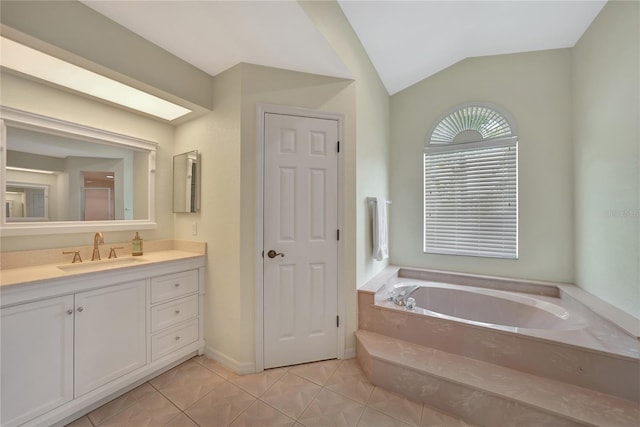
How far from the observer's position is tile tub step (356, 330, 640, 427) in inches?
52.2

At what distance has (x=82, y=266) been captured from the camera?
5.80ft

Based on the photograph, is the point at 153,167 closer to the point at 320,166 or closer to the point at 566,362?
the point at 320,166

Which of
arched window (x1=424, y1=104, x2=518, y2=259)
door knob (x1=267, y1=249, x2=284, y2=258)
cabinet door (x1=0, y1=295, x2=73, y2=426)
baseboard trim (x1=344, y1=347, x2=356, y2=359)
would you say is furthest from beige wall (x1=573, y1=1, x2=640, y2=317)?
cabinet door (x1=0, y1=295, x2=73, y2=426)

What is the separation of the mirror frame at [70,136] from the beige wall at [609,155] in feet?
12.3

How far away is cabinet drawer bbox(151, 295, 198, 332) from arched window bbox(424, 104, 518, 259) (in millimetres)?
2594

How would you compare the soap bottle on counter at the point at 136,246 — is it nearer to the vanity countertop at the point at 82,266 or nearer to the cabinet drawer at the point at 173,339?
the vanity countertop at the point at 82,266

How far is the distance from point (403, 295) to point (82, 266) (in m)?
2.58

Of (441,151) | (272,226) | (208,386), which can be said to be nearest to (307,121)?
(272,226)

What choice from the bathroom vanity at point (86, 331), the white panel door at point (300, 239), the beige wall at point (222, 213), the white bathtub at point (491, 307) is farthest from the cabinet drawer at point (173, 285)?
the white bathtub at point (491, 307)

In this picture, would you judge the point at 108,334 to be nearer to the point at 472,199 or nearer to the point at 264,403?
the point at 264,403

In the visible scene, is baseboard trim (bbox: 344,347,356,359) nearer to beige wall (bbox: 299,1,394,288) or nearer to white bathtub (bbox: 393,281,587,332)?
beige wall (bbox: 299,1,394,288)

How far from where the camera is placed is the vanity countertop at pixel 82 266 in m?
1.37

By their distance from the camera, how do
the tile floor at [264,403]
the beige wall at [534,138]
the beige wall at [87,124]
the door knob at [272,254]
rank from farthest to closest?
1. the beige wall at [534,138]
2. the door knob at [272,254]
3. the beige wall at [87,124]
4. the tile floor at [264,403]

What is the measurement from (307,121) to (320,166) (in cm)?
38
